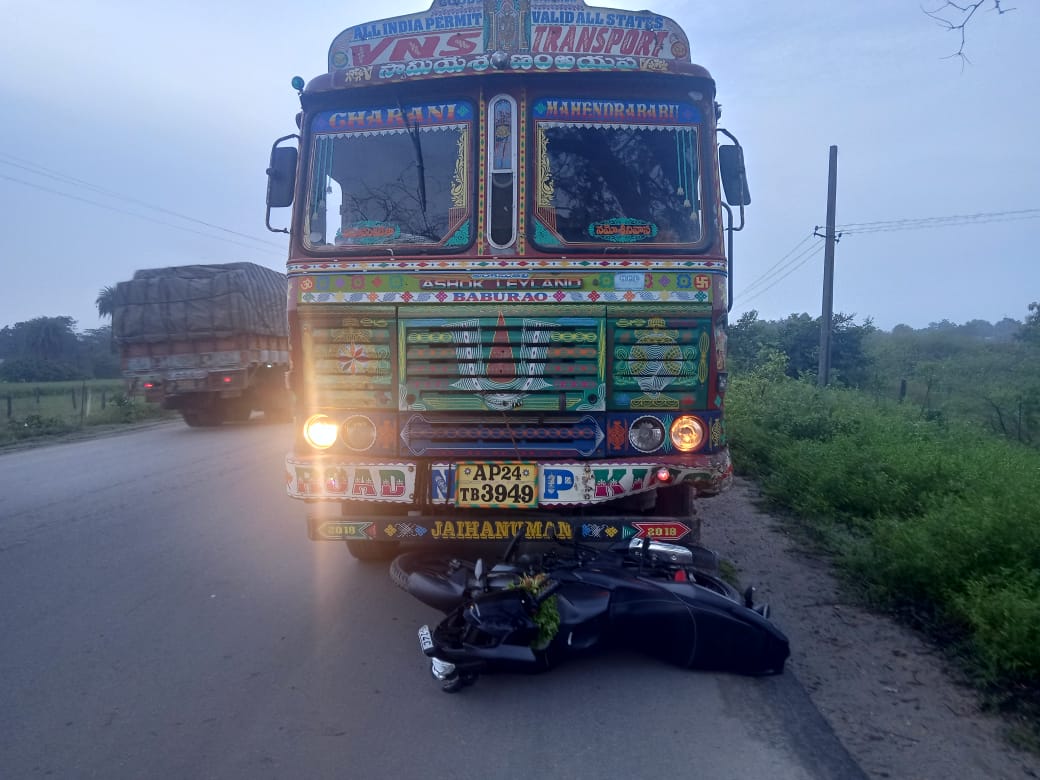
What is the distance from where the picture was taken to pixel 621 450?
179 inches

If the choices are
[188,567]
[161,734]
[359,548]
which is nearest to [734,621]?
[161,734]

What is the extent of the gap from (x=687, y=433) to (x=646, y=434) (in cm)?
23

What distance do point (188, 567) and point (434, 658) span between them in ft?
9.63

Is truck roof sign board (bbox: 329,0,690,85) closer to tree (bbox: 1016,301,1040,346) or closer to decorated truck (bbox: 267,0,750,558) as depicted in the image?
decorated truck (bbox: 267,0,750,558)

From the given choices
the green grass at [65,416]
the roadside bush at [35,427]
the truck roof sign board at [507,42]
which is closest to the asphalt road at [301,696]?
the truck roof sign board at [507,42]

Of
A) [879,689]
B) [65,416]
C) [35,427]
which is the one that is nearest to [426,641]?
[879,689]

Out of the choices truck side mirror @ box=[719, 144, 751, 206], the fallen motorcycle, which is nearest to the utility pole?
truck side mirror @ box=[719, 144, 751, 206]

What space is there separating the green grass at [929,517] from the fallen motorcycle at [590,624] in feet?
3.53

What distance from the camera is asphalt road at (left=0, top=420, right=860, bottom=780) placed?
10.4 ft

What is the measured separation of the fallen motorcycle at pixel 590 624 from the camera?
384 cm

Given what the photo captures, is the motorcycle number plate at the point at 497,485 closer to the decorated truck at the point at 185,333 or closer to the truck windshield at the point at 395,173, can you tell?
the truck windshield at the point at 395,173

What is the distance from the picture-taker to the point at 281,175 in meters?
5.13

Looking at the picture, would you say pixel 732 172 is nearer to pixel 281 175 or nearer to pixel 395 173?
pixel 395 173

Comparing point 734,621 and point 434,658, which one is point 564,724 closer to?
point 434,658
